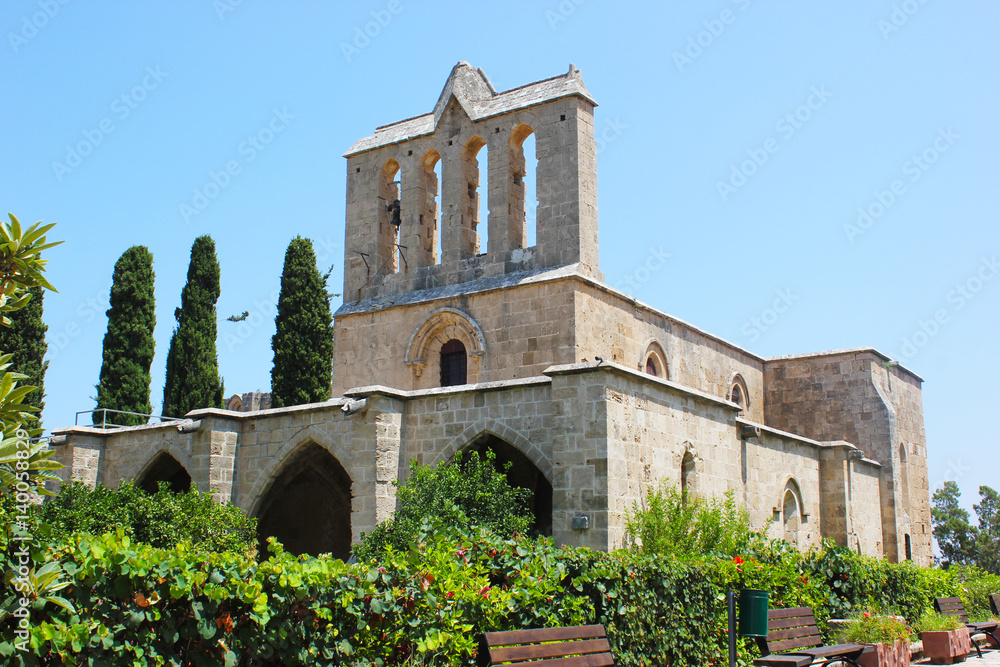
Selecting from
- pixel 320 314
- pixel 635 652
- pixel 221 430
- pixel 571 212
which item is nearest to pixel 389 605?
pixel 635 652

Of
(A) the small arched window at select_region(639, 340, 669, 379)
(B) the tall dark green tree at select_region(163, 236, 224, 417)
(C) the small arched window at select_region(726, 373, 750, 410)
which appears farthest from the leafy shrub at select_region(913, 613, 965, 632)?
(B) the tall dark green tree at select_region(163, 236, 224, 417)

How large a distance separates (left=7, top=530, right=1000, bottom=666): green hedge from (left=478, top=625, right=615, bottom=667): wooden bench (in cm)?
26

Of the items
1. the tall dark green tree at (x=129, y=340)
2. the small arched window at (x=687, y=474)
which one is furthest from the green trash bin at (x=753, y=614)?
the tall dark green tree at (x=129, y=340)

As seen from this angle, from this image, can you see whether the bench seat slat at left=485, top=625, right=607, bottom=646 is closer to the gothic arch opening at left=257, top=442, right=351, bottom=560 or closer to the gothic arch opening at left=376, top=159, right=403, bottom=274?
the gothic arch opening at left=257, top=442, right=351, bottom=560

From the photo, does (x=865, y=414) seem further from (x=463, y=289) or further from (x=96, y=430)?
(x=96, y=430)

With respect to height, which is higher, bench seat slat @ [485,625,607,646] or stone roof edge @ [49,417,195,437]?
stone roof edge @ [49,417,195,437]

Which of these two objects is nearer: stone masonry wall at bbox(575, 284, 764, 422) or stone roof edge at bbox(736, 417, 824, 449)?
stone roof edge at bbox(736, 417, 824, 449)

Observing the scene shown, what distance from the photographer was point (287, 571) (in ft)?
17.9

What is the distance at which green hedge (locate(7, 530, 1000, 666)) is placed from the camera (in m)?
4.74

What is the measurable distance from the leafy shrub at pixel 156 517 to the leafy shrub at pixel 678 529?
16.9 feet

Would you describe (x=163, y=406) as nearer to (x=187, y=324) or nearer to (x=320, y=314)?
(x=187, y=324)

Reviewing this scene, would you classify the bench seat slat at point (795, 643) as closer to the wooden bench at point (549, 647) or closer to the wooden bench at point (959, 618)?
the wooden bench at point (549, 647)

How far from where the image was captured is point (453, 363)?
16.6 metres

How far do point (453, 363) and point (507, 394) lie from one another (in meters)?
4.60
